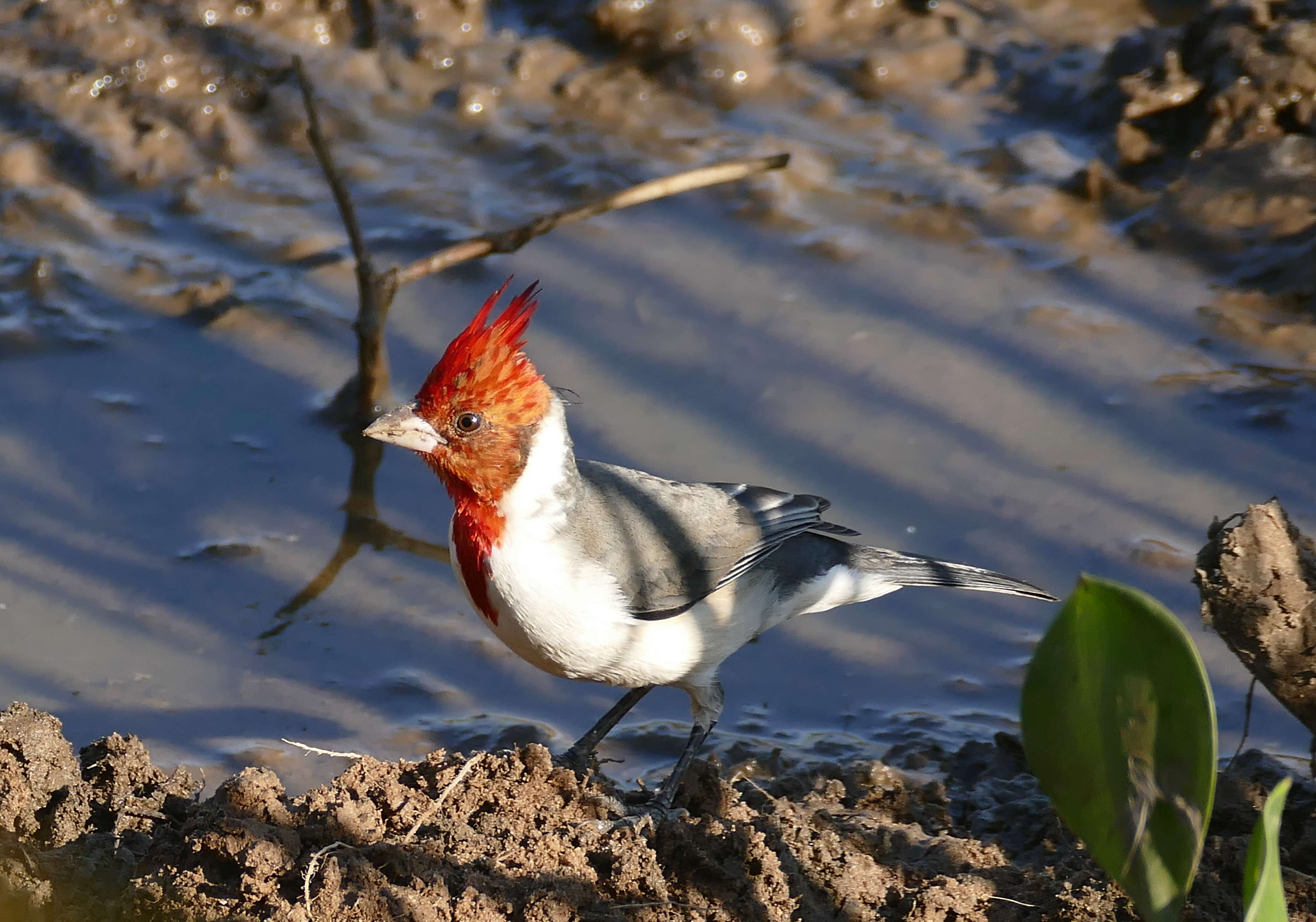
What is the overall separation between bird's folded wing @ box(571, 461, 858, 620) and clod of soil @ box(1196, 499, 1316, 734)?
5.06 feet

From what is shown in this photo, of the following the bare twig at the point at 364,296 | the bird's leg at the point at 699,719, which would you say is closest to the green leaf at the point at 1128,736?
the bird's leg at the point at 699,719

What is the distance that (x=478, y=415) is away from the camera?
4.15 m

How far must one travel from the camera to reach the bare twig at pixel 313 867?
10.3 feet

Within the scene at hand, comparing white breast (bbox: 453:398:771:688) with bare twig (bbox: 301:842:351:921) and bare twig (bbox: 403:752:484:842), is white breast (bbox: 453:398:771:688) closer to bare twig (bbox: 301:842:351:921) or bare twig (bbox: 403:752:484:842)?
bare twig (bbox: 403:752:484:842)

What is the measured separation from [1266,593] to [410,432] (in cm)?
252

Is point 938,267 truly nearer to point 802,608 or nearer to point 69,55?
point 802,608

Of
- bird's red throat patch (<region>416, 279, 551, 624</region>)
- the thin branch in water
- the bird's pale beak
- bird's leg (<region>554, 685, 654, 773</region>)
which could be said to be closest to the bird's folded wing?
bird's red throat patch (<region>416, 279, 551, 624</region>)

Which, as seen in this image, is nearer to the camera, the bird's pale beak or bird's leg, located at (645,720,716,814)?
bird's leg, located at (645,720,716,814)

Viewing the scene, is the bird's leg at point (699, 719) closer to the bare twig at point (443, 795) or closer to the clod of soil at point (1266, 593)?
the bare twig at point (443, 795)

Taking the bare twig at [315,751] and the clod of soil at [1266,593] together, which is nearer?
the clod of soil at [1266,593]

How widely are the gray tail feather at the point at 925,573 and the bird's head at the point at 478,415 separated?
153 centimetres

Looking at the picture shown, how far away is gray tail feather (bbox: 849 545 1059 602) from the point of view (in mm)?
4996

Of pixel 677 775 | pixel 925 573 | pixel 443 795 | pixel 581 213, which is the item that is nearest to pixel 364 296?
pixel 581 213

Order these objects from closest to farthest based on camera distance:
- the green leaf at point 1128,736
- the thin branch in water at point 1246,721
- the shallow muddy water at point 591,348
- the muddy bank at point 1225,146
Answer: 1. the green leaf at point 1128,736
2. the thin branch in water at point 1246,721
3. the shallow muddy water at point 591,348
4. the muddy bank at point 1225,146
